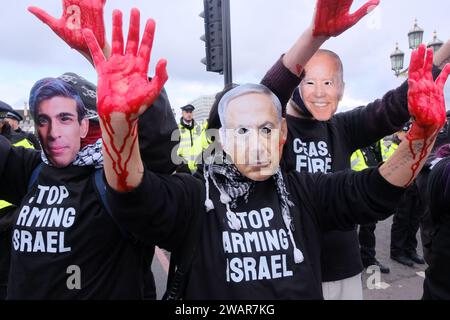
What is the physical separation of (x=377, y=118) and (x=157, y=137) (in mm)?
1116

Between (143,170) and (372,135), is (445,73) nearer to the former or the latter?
(372,135)

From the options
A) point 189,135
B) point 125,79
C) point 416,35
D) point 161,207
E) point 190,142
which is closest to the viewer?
point 125,79

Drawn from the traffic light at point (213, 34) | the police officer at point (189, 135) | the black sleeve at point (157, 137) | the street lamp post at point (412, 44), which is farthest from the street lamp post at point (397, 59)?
the black sleeve at point (157, 137)

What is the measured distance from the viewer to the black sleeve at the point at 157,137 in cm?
133

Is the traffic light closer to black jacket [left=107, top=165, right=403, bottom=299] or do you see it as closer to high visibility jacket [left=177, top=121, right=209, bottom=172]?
high visibility jacket [left=177, top=121, right=209, bottom=172]

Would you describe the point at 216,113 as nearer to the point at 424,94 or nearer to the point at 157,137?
the point at 157,137

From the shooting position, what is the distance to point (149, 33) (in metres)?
0.97

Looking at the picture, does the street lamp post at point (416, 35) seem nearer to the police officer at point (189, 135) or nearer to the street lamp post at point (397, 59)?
the street lamp post at point (397, 59)

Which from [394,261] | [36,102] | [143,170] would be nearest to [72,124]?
[36,102]

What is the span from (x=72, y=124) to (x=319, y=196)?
1008 millimetres

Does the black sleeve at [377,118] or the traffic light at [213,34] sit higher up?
the traffic light at [213,34]

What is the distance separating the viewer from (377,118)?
5.93ft

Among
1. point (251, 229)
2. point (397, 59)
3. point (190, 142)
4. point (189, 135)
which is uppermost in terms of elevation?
point (397, 59)

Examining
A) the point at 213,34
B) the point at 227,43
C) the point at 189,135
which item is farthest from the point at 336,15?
the point at 189,135
